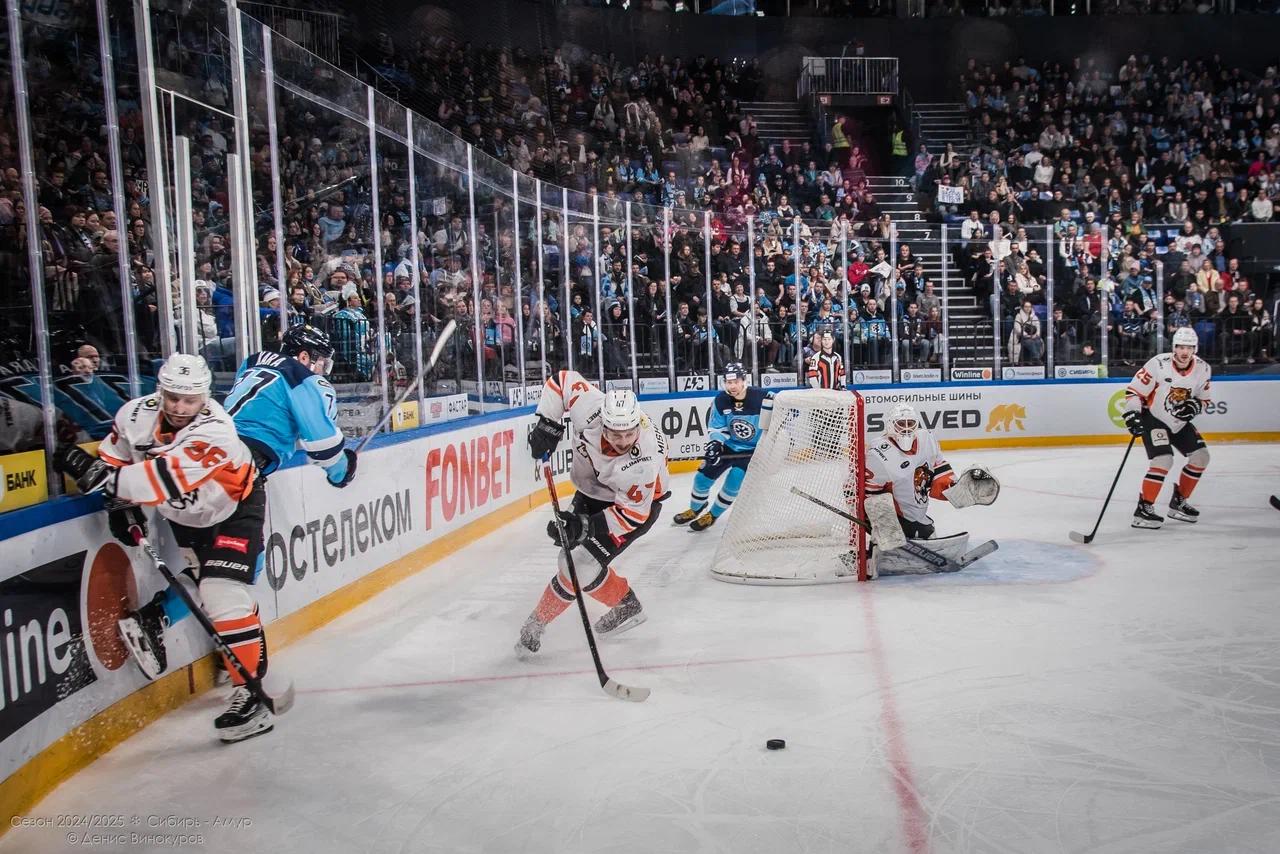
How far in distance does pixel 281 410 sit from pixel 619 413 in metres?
1.40

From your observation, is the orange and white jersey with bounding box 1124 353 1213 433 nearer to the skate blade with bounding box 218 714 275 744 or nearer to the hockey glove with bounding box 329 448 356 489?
the hockey glove with bounding box 329 448 356 489

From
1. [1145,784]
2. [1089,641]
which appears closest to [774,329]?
[1089,641]

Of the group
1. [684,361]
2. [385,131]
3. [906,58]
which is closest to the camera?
[385,131]

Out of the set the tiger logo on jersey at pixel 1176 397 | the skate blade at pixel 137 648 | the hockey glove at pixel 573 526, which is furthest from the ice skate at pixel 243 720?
the tiger logo on jersey at pixel 1176 397

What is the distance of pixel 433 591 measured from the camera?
19.6 feet

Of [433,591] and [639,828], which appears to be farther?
[433,591]

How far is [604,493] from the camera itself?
4852 millimetres

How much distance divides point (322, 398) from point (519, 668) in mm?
1404

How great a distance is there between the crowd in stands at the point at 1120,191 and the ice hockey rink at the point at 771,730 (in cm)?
747

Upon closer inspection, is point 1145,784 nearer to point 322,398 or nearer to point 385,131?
point 322,398

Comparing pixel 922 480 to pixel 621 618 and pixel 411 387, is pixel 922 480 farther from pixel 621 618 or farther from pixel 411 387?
pixel 411 387

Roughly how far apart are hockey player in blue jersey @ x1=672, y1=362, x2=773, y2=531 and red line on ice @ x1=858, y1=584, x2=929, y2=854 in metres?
3.19

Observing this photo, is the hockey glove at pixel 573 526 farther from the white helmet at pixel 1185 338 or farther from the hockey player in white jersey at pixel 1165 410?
the white helmet at pixel 1185 338

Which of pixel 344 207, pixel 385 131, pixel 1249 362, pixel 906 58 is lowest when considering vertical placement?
pixel 1249 362
